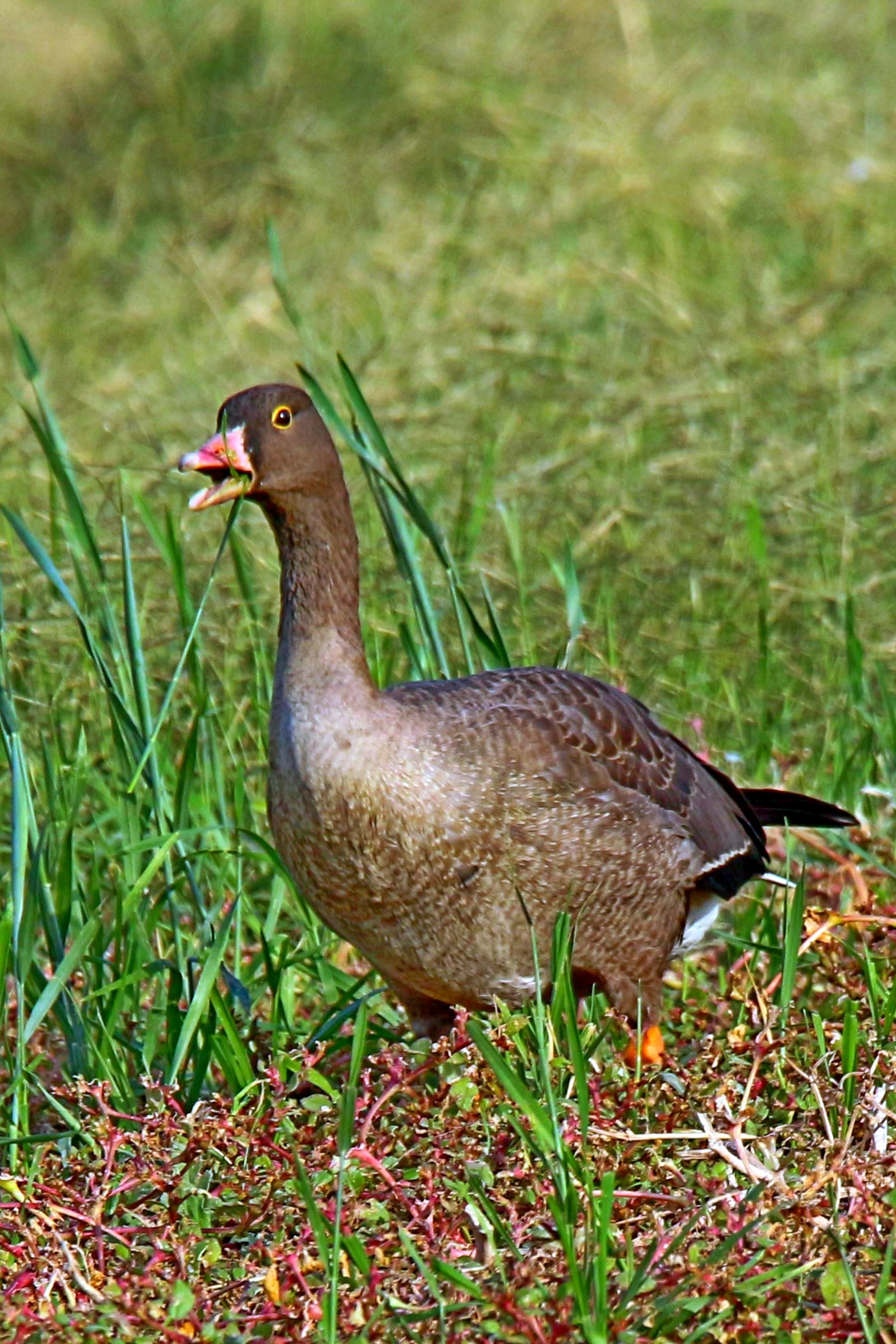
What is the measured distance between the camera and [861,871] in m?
4.33

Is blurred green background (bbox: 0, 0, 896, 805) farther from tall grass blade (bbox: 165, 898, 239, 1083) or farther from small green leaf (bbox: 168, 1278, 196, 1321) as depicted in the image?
small green leaf (bbox: 168, 1278, 196, 1321)

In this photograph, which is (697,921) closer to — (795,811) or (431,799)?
(795,811)

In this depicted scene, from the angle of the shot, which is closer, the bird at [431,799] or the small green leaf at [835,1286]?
the small green leaf at [835,1286]

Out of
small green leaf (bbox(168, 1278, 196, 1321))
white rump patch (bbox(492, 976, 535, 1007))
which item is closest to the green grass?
small green leaf (bbox(168, 1278, 196, 1321))

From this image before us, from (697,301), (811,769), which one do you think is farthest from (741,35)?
(811,769)

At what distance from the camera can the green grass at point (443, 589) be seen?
9.46ft

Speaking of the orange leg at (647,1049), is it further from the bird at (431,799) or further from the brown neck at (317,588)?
the brown neck at (317,588)

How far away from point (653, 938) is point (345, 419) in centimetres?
332

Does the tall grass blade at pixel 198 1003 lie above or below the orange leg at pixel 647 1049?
above

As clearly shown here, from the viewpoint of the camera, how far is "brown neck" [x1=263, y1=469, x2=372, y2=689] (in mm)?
3498

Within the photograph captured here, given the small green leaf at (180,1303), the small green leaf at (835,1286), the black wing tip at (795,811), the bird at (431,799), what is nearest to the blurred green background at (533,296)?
the black wing tip at (795,811)

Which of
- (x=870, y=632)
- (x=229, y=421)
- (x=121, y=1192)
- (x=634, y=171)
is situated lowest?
(x=121, y=1192)

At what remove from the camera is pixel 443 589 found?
18.4ft

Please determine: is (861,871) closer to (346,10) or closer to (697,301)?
(697,301)
